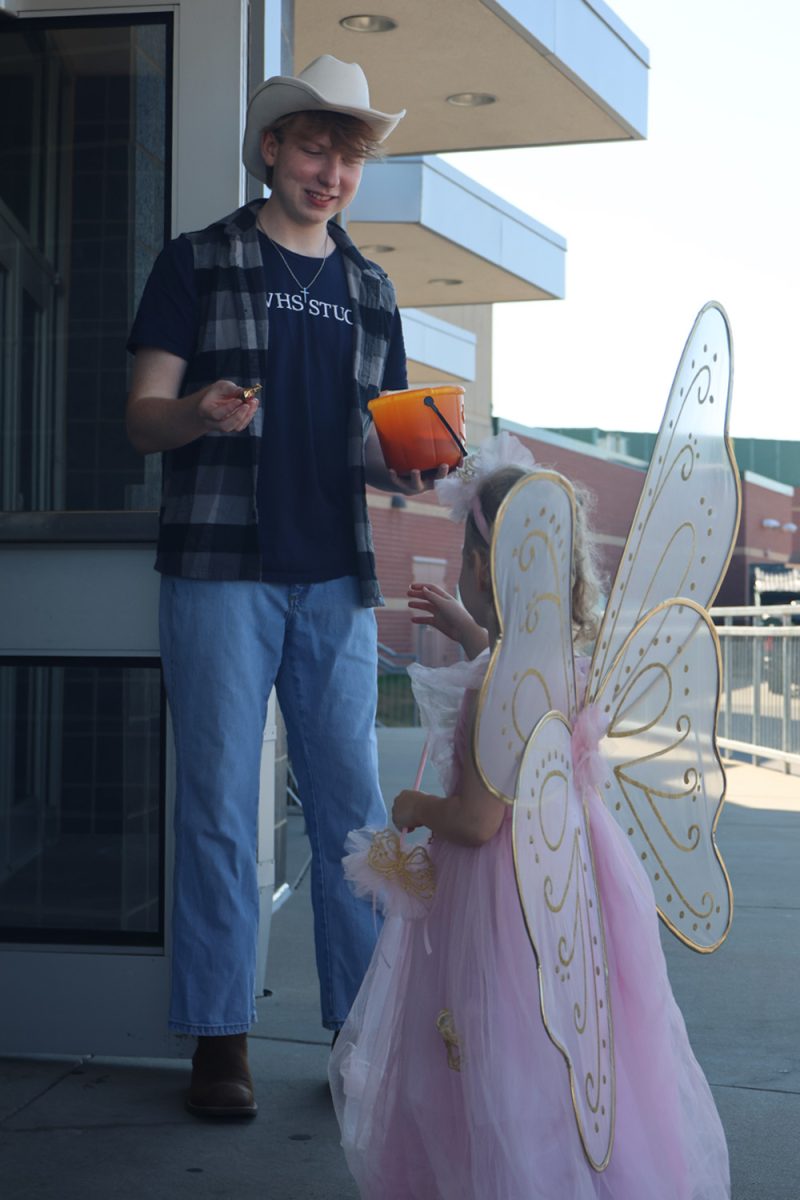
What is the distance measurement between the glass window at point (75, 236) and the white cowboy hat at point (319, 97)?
457mm

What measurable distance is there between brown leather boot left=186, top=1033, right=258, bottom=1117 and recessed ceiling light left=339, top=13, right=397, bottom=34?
4.64m

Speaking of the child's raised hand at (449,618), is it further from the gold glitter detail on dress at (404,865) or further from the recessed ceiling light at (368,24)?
the recessed ceiling light at (368,24)

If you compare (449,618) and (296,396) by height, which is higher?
(296,396)

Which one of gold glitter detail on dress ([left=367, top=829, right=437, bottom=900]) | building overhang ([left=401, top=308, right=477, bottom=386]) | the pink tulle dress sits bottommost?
the pink tulle dress

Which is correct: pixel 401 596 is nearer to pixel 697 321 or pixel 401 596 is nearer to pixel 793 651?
pixel 793 651

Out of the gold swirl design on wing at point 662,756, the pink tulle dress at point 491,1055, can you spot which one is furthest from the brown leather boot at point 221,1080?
the gold swirl design on wing at point 662,756

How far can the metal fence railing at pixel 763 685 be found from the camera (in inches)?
355

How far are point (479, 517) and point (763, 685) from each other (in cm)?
769

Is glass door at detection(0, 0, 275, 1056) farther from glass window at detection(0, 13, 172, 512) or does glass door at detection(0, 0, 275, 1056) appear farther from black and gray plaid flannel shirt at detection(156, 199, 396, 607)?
black and gray plaid flannel shirt at detection(156, 199, 396, 607)

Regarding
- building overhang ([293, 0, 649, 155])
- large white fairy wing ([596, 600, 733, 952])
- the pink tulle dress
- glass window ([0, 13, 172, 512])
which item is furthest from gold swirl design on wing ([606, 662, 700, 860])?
building overhang ([293, 0, 649, 155])

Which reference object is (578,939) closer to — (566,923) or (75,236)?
(566,923)

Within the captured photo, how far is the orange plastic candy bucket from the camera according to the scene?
2.59m

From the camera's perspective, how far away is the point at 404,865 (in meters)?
2.24

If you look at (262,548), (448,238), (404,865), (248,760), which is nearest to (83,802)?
(248,760)
